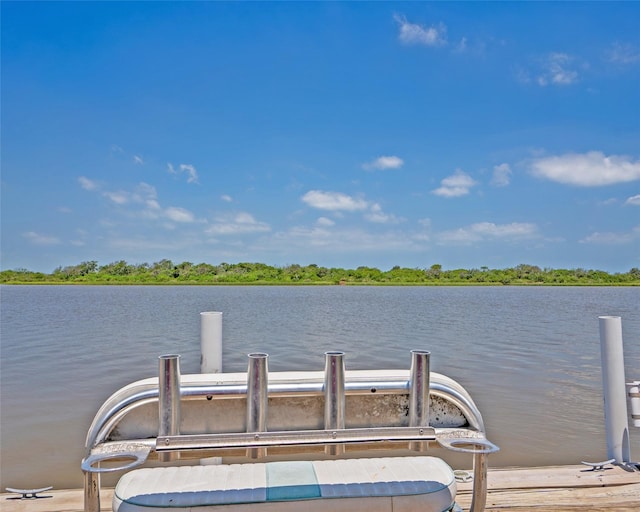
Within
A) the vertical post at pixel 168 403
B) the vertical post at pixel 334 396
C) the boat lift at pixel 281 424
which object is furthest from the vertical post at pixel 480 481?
the vertical post at pixel 168 403

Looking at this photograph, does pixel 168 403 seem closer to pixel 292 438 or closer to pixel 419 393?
pixel 292 438

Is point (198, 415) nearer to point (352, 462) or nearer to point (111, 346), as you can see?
Result: point (352, 462)

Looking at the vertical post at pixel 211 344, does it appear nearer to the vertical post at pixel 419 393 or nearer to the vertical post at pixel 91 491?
the vertical post at pixel 91 491

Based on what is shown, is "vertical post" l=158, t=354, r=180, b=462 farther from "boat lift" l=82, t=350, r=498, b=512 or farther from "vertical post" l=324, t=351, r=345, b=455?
"vertical post" l=324, t=351, r=345, b=455

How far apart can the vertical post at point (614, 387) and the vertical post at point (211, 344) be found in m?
1.99

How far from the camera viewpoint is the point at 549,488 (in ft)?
8.11

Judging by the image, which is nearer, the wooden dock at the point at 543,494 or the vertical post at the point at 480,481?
the vertical post at the point at 480,481

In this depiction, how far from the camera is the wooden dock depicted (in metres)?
2.27

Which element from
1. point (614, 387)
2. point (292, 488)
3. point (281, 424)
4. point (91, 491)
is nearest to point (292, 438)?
point (281, 424)

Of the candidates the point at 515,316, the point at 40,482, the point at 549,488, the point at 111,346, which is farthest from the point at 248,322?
the point at 549,488

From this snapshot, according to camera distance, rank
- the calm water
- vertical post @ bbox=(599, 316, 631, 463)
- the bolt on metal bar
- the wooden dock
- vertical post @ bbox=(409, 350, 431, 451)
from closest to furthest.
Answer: the bolt on metal bar
vertical post @ bbox=(409, 350, 431, 451)
the wooden dock
vertical post @ bbox=(599, 316, 631, 463)
the calm water

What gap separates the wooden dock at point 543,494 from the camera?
227cm

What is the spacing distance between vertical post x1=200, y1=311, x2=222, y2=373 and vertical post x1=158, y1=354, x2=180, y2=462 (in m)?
0.89

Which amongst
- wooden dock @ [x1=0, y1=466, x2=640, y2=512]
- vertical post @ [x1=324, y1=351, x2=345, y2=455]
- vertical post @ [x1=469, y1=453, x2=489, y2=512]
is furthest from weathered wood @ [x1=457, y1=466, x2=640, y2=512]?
vertical post @ [x1=324, y1=351, x2=345, y2=455]
